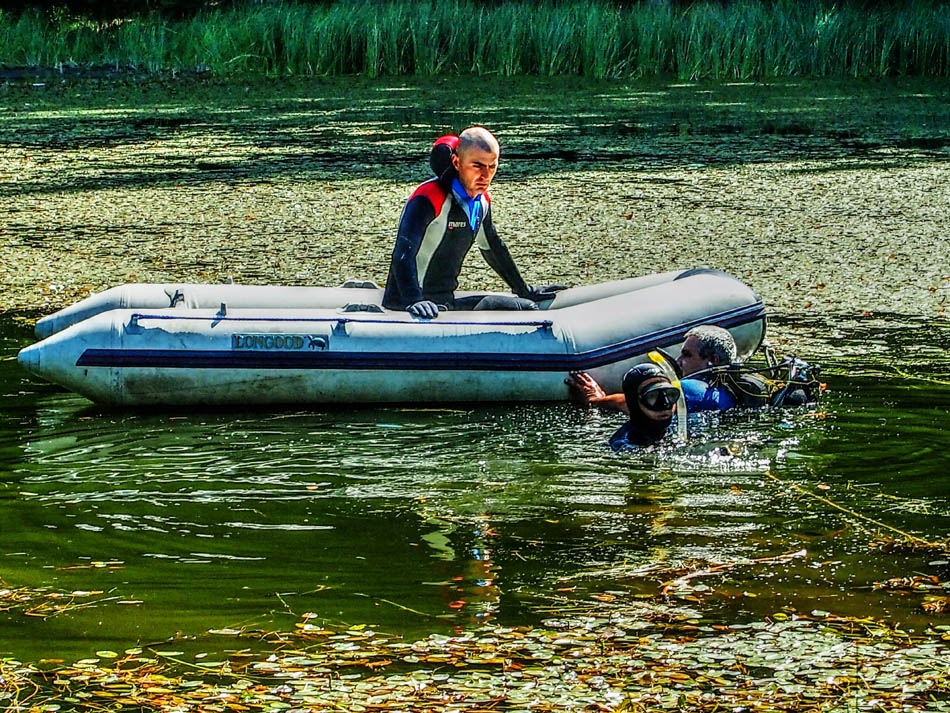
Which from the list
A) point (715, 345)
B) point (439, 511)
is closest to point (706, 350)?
point (715, 345)

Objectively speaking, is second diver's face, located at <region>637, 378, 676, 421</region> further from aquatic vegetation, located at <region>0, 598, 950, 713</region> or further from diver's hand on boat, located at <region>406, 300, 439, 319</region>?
aquatic vegetation, located at <region>0, 598, 950, 713</region>

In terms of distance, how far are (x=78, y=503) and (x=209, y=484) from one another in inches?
15.6

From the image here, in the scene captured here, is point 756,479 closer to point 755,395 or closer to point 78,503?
point 755,395

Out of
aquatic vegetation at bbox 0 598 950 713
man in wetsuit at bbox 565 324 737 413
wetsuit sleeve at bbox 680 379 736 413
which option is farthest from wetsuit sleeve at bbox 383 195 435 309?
aquatic vegetation at bbox 0 598 950 713

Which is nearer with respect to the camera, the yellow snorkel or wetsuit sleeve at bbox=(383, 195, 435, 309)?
the yellow snorkel

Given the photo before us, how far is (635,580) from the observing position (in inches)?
148

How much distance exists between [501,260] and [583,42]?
10.6m

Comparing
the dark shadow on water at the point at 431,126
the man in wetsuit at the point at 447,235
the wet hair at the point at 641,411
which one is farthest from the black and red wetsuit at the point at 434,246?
the dark shadow on water at the point at 431,126

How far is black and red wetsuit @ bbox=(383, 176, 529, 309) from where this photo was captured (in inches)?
232

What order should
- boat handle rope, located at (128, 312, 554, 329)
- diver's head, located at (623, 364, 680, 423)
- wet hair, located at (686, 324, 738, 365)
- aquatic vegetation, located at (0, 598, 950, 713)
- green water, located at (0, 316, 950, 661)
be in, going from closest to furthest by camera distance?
aquatic vegetation, located at (0, 598, 950, 713), green water, located at (0, 316, 950, 661), diver's head, located at (623, 364, 680, 423), wet hair, located at (686, 324, 738, 365), boat handle rope, located at (128, 312, 554, 329)

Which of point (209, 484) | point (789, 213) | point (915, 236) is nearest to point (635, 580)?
point (209, 484)

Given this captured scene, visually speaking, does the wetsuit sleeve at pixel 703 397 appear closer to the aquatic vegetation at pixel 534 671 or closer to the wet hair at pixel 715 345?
the wet hair at pixel 715 345

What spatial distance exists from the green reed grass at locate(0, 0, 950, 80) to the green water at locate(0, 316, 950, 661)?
10.9 metres

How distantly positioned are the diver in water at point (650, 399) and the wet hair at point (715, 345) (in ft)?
1.86
